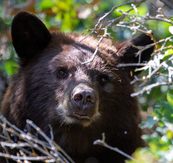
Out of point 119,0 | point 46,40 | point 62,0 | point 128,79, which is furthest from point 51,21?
point 128,79

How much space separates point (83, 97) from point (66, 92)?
39cm

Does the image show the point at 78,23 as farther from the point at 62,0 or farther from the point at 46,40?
the point at 46,40

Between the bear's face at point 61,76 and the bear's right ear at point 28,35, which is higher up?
the bear's right ear at point 28,35

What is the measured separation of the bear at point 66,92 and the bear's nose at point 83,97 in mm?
304

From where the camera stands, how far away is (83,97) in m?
3.30

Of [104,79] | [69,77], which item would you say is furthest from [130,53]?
[69,77]

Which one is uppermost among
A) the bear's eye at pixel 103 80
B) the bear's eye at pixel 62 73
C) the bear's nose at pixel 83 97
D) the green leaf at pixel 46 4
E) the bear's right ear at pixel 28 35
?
the green leaf at pixel 46 4

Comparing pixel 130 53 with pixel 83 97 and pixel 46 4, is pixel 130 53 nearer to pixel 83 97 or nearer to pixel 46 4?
pixel 83 97

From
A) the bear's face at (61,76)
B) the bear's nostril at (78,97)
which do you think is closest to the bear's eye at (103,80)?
the bear's face at (61,76)

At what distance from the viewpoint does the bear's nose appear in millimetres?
3294

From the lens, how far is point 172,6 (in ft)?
11.4

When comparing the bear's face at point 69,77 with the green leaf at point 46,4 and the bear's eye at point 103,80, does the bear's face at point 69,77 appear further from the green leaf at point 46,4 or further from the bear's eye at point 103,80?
the green leaf at point 46,4

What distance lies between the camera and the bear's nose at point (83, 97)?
3.29m

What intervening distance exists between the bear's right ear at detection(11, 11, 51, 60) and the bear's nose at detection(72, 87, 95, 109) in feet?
4.37
